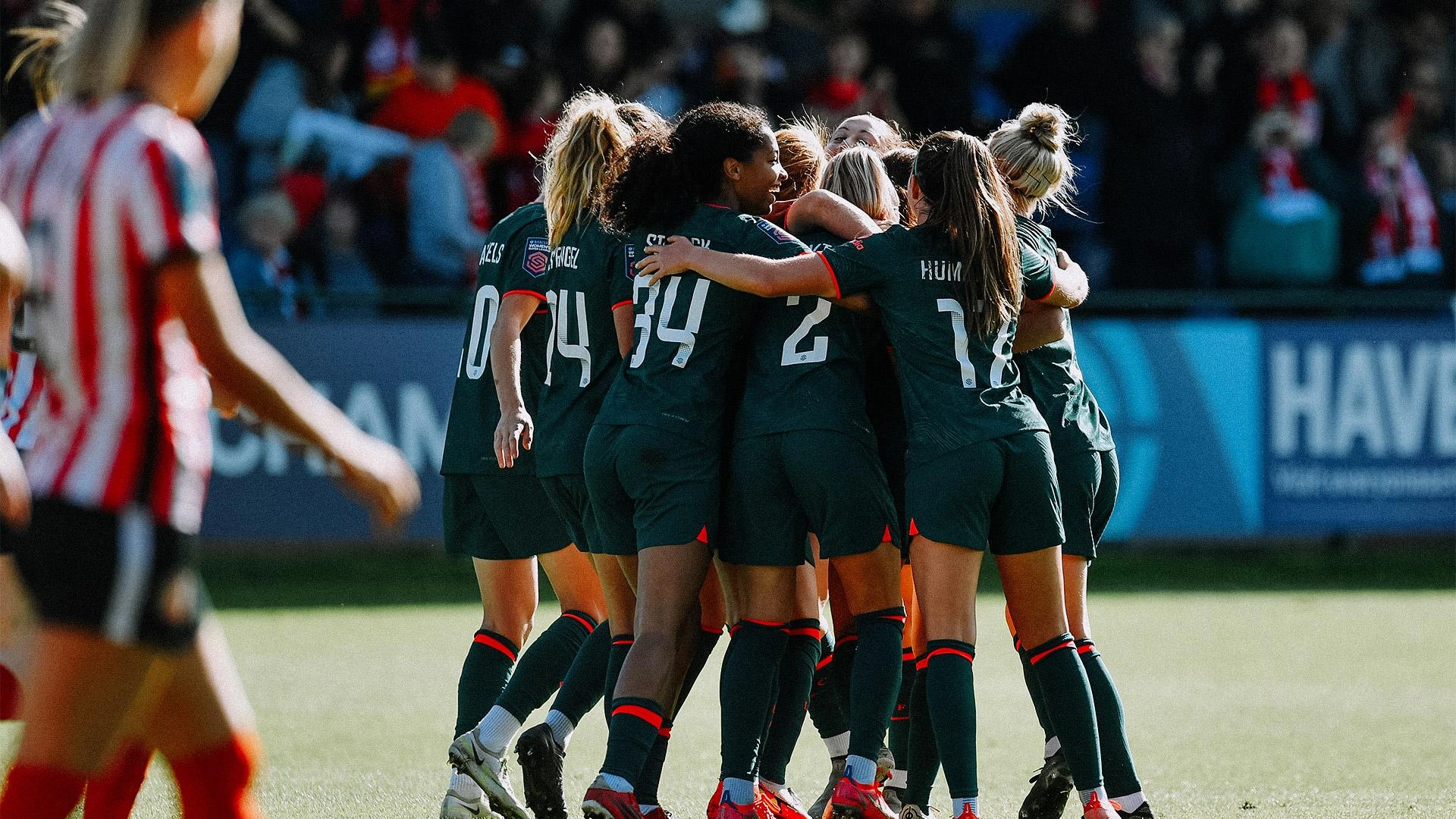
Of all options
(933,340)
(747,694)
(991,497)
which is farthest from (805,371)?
(747,694)

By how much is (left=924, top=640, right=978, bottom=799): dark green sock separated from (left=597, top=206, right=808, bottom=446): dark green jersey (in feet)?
2.93

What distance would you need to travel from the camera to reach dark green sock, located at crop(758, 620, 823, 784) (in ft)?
16.4

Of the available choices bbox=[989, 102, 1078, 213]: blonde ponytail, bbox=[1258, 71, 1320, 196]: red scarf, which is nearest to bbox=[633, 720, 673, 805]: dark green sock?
bbox=[989, 102, 1078, 213]: blonde ponytail

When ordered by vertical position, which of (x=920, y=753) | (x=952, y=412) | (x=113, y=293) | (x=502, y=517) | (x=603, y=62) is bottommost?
(x=920, y=753)

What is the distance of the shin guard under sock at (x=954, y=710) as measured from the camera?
4566 mm

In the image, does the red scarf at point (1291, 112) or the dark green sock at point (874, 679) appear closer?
the dark green sock at point (874, 679)

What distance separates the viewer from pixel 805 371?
485 cm

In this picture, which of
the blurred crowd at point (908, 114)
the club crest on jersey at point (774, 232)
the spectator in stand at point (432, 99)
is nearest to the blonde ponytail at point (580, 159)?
the club crest on jersey at point (774, 232)

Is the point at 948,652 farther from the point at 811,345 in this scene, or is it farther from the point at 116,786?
the point at 116,786

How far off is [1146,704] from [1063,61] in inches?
311

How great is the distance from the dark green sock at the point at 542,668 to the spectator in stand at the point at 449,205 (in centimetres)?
716

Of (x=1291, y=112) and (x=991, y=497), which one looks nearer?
(x=991, y=497)

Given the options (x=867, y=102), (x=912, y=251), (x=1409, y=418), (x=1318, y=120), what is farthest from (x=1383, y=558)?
(x=912, y=251)

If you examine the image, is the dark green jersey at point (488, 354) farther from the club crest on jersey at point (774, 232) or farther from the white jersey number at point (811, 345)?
the white jersey number at point (811, 345)
